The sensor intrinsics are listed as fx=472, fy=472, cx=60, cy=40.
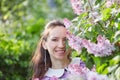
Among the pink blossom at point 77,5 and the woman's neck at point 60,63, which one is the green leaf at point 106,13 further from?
the woman's neck at point 60,63

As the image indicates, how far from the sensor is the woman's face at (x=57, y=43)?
12.3ft

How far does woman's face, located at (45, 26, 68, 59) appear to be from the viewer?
3734 millimetres

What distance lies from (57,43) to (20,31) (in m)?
5.85

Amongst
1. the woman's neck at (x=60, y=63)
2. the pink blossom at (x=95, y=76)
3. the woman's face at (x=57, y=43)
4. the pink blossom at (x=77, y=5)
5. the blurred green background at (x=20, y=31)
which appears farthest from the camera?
the blurred green background at (x=20, y=31)

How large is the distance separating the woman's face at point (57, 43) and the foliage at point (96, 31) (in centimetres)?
66

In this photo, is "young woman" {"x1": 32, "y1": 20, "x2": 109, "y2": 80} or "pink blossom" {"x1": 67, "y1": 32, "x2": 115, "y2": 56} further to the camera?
"young woman" {"x1": 32, "y1": 20, "x2": 109, "y2": 80}

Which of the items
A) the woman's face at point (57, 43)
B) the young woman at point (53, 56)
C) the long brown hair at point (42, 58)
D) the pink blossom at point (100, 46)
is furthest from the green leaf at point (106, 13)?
the long brown hair at point (42, 58)

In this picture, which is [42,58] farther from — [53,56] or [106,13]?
[106,13]

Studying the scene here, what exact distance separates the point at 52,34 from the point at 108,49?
1355 millimetres

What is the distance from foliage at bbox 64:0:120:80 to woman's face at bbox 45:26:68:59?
66 cm

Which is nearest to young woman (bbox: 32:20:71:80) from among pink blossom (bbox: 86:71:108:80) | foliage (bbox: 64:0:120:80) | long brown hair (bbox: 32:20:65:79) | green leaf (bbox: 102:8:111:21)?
long brown hair (bbox: 32:20:65:79)

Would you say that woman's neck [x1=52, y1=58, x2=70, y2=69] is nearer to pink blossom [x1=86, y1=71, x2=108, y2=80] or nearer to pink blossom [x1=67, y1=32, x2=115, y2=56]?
pink blossom [x1=67, y1=32, x2=115, y2=56]

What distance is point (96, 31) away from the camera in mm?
2777

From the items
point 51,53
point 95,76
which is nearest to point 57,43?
point 51,53
